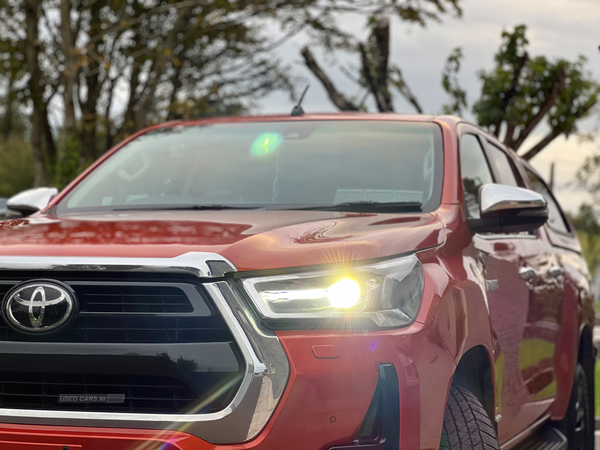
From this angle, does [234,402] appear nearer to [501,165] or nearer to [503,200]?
[503,200]

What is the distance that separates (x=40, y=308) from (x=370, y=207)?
1.43m

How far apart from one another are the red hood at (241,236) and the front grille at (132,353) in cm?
12

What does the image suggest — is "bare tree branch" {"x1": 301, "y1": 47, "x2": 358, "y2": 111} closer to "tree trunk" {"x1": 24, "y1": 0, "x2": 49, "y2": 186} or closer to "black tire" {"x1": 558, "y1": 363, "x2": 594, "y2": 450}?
"tree trunk" {"x1": 24, "y1": 0, "x2": 49, "y2": 186}

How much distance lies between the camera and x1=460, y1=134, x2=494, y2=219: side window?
12.7 ft

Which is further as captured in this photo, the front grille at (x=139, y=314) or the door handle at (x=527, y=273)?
the door handle at (x=527, y=273)

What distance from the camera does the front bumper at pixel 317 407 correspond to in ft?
8.07

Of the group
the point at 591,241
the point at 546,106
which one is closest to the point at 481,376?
the point at 546,106

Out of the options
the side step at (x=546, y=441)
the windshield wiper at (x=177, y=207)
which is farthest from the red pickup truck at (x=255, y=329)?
the side step at (x=546, y=441)

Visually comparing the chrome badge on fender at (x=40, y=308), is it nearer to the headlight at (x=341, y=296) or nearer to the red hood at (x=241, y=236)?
the red hood at (x=241, y=236)

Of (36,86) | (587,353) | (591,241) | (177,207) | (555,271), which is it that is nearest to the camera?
(177,207)

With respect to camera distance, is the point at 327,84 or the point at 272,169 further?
the point at 327,84

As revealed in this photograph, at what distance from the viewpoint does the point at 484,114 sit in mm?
15508

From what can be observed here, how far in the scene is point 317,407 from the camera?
2.48 meters

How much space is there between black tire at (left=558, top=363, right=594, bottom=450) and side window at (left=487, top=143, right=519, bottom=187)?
115 centimetres
